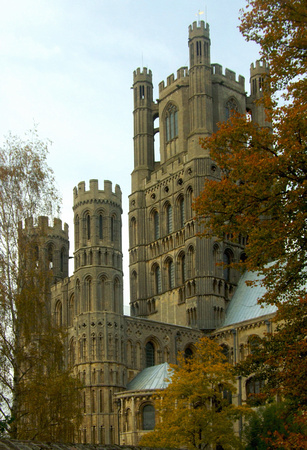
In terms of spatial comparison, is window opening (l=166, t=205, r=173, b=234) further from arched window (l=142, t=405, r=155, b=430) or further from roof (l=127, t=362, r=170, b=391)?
arched window (l=142, t=405, r=155, b=430)

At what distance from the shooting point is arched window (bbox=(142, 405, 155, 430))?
51.1 metres

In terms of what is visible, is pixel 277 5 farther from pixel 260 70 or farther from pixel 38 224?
pixel 260 70

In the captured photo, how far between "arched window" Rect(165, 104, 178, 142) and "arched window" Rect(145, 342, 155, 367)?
22.7 metres

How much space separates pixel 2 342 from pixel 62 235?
150ft

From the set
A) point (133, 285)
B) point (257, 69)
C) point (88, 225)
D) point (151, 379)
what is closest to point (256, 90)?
point (257, 69)

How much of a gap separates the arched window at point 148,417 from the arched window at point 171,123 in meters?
30.6

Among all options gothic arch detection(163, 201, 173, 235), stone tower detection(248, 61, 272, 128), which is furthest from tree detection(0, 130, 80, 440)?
stone tower detection(248, 61, 272, 128)

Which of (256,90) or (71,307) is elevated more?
(256,90)

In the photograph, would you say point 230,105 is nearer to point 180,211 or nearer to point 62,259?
point 180,211

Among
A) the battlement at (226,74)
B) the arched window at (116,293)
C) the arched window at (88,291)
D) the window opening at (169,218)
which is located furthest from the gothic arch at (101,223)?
the battlement at (226,74)

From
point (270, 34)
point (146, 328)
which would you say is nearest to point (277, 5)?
point (270, 34)

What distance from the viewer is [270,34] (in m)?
20.6

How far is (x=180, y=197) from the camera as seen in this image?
6938 cm

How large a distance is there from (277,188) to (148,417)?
34.5 meters
